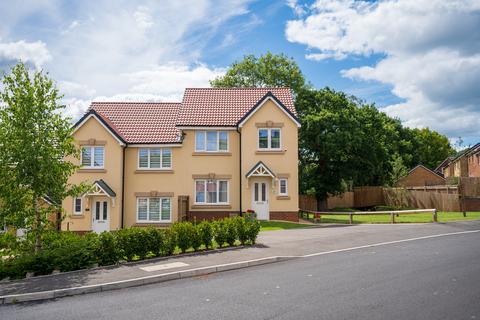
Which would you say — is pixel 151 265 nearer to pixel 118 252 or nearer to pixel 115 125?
pixel 118 252

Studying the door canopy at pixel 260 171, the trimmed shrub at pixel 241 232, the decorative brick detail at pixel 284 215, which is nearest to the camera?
the trimmed shrub at pixel 241 232

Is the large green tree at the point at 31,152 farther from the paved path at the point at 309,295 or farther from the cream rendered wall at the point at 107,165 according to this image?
the cream rendered wall at the point at 107,165

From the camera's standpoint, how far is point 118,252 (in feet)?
44.1

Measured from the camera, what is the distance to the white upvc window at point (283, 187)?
90.1 feet

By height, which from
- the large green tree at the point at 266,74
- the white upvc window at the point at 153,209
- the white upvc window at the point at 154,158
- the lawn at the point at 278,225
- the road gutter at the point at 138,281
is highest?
the large green tree at the point at 266,74

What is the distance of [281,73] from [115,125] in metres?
23.8

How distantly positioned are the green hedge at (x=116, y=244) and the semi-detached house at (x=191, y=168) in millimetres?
10817

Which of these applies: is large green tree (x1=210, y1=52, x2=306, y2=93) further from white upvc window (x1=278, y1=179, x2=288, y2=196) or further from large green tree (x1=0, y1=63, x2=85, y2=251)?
large green tree (x1=0, y1=63, x2=85, y2=251)

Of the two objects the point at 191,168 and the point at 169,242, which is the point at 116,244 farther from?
the point at 191,168

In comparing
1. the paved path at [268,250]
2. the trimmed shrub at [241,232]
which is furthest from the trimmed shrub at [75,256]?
the trimmed shrub at [241,232]

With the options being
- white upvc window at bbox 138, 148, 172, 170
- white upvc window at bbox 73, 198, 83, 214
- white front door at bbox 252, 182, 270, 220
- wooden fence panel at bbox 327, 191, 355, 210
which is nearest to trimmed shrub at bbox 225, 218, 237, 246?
white front door at bbox 252, 182, 270, 220

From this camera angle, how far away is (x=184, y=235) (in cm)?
1493

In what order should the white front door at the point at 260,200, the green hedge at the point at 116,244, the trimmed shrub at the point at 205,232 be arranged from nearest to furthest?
the green hedge at the point at 116,244, the trimmed shrub at the point at 205,232, the white front door at the point at 260,200

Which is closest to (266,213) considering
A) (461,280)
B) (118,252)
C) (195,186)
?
(195,186)
